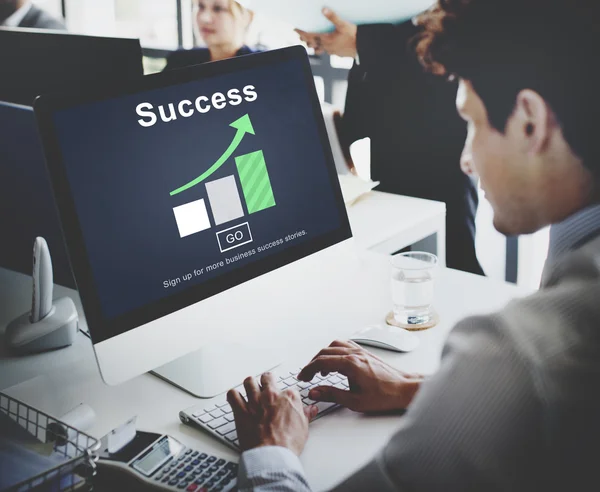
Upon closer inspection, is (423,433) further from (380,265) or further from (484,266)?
(484,266)

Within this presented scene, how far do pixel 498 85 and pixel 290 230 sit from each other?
0.58 metres

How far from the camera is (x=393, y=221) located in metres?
2.02

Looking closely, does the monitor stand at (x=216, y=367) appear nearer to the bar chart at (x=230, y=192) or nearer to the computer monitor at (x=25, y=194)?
the bar chart at (x=230, y=192)

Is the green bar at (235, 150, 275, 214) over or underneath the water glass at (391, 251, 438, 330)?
over

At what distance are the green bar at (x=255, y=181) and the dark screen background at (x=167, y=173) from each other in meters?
0.01

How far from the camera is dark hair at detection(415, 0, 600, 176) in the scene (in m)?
0.82

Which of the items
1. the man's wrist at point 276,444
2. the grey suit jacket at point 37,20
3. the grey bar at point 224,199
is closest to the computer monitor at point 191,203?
the grey bar at point 224,199

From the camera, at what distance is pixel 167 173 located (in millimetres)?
1212

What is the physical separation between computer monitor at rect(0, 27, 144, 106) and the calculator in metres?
0.92

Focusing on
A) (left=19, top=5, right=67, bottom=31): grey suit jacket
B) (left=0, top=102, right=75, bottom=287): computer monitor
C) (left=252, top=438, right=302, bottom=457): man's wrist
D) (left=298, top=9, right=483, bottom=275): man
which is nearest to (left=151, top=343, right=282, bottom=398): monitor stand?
(left=252, top=438, right=302, bottom=457): man's wrist

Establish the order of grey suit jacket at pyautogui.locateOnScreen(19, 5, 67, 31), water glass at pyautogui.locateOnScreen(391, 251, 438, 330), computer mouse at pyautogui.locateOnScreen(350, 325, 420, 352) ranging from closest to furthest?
computer mouse at pyautogui.locateOnScreen(350, 325, 420, 352), water glass at pyautogui.locateOnScreen(391, 251, 438, 330), grey suit jacket at pyautogui.locateOnScreen(19, 5, 67, 31)

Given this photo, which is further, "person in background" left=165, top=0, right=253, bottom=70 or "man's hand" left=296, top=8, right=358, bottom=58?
"person in background" left=165, top=0, right=253, bottom=70

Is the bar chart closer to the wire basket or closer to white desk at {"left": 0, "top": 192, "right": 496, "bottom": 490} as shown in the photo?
white desk at {"left": 0, "top": 192, "right": 496, "bottom": 490}

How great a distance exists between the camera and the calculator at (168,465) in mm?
982
